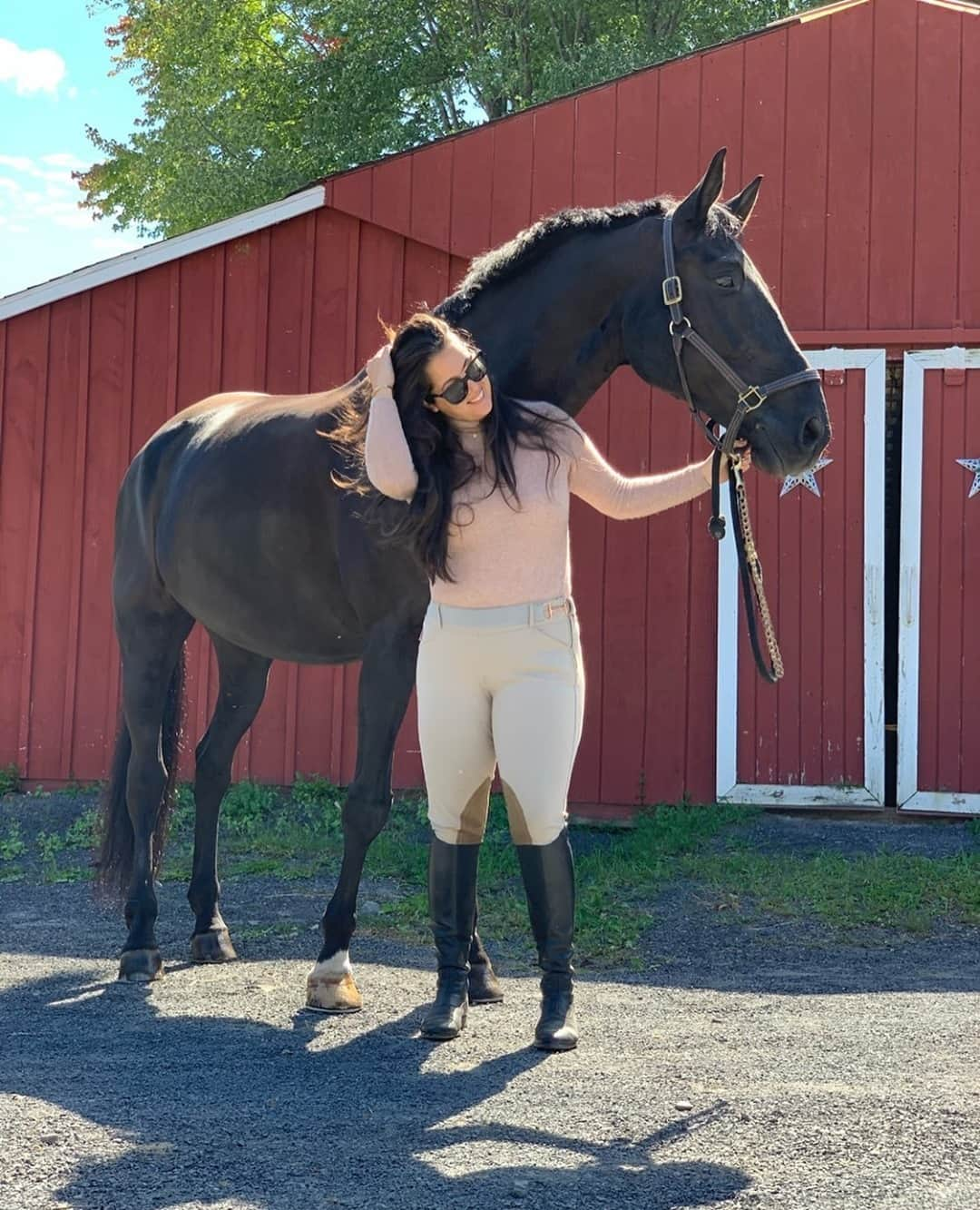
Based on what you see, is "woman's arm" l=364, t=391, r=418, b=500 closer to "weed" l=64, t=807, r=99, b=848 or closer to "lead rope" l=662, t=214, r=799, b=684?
"lead rope" l=662, t=214, r=799, b=684

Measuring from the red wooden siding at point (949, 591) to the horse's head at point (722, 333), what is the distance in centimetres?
405

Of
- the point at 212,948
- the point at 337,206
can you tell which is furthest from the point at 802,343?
the point at 212,948

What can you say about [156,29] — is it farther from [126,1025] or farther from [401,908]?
[126,1025]

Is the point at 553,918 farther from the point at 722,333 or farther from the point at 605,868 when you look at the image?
the point at 605,868

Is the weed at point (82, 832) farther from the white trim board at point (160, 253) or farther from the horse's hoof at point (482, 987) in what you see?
the horse's hoof at point (482, 987)

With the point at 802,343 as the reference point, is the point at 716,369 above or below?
below

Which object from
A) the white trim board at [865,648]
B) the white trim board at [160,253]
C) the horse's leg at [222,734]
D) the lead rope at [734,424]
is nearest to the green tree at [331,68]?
the white trim board at [160,253]

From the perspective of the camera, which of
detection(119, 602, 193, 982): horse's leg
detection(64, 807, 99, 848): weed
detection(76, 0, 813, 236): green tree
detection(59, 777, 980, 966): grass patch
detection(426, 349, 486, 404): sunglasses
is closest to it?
detection(426, 349, 486, 404): sunglasses

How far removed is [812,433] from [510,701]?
1020 mm

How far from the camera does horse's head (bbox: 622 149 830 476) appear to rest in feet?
11.3

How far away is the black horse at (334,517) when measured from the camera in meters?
3.62

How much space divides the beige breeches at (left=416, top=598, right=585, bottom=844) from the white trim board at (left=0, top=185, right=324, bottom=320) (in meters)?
5.20

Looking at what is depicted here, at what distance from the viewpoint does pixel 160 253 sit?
8.26 metres

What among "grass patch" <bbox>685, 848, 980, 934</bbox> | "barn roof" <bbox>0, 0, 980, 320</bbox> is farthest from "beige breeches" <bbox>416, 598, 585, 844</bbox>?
"barn roof" <bbox>0, 0, 980, 320</bbox>
